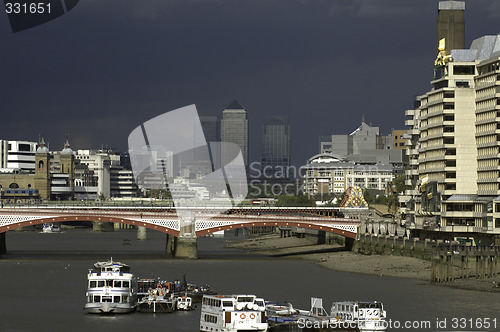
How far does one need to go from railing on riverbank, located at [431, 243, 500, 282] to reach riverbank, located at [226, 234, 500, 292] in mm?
993

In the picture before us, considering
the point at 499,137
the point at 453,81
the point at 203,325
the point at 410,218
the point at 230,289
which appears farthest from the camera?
the point at 410,218

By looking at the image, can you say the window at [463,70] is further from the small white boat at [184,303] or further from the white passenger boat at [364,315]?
the white passenger boat at [364,315]

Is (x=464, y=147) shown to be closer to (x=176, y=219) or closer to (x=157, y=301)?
(x=176, y=219)

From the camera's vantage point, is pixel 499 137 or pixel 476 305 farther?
pixel 499 137

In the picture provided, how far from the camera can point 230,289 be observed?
9744 centimetres

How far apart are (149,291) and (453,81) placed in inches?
2370

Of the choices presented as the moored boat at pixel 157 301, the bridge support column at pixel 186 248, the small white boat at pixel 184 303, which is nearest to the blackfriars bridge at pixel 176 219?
the bridge support column at pixel 186 248

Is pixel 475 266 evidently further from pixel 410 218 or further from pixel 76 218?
pixel 76 218

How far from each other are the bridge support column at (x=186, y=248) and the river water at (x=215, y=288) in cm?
151

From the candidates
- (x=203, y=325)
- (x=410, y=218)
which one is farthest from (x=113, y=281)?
(x=410, y=218)

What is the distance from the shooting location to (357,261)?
127688mm

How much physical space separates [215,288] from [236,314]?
98.6 ft

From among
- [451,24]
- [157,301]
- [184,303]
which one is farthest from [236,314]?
[451,24]

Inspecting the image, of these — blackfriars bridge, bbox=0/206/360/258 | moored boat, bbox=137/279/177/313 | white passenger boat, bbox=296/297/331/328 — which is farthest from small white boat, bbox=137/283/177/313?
blackfriars bridge, bbox=0/206/360/258
